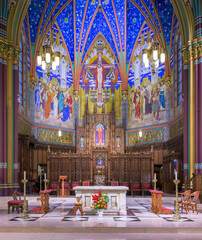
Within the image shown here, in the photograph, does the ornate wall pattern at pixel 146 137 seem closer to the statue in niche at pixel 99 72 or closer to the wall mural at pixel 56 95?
the statue in niche at pixel 99 72

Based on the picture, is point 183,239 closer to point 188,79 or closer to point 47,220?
point 47,220

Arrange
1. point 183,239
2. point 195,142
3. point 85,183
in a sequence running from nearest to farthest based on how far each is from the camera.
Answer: point 183,239 < point 195,142 < point 85,183

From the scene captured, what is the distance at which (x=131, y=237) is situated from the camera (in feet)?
32.9

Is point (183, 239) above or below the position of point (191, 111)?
below

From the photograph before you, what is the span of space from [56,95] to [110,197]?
1664cm

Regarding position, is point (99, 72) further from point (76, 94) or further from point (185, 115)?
point (185, 115)

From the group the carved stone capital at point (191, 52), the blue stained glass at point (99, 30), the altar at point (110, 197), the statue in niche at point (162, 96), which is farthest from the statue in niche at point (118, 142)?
the altar at point (110, 197)

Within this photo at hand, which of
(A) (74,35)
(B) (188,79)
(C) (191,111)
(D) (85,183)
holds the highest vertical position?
(A) (74,35)

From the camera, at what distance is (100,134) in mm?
30172

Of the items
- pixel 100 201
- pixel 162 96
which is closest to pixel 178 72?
pixel 162 96

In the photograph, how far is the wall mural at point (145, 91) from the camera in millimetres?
27766

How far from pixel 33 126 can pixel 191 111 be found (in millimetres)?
12826

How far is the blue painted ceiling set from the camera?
90.7 feet

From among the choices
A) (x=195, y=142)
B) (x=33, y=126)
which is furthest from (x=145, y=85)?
(x=195, y=142)
